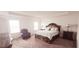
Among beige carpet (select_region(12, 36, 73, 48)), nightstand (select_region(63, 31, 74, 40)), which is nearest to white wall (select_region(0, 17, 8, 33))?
beige carpet (select_region(12, 36, 73, 48))

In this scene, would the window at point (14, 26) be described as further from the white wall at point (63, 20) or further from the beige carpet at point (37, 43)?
the white wall at point (63, 20)

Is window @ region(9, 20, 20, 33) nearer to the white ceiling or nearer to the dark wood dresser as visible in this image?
the white ceiling

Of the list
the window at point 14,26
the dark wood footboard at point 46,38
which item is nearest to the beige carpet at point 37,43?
the dark wood footboard at point 46,38

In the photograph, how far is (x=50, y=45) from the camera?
5.47 ft

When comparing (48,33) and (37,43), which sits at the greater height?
(48,33)

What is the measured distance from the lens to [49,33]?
A: 5.56ft

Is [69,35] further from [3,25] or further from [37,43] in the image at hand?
[3,25]

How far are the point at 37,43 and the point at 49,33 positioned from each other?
0.31m

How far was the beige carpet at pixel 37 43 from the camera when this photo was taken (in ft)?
5.41

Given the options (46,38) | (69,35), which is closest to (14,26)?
(46,38)

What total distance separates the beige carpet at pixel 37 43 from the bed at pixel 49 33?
8 cm

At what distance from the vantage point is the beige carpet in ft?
5.41
